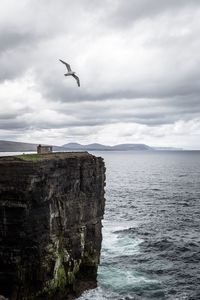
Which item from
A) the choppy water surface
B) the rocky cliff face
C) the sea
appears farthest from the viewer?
the choppy water surface

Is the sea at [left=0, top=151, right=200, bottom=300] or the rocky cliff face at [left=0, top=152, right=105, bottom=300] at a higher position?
the rocky cliff face at [left=0, top=152, right=105, bottom=300]

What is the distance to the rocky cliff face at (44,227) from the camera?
34.0 m

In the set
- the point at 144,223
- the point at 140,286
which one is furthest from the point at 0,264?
the point at 144,223

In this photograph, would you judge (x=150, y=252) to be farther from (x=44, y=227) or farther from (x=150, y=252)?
(x=44, y=227)

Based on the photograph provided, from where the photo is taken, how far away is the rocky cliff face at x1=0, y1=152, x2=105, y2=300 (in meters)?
34.0

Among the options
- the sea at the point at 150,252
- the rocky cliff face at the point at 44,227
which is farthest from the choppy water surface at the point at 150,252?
the rocky cliff face at the point at 44,227

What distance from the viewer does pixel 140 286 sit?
45344 millimetres

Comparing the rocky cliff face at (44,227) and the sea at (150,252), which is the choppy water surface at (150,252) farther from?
the rocky cliff face at (44,227)

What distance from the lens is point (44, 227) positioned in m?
35.9

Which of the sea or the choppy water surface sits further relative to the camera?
the choppy water surface

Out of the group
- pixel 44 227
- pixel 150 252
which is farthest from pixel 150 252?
pixel 44 227

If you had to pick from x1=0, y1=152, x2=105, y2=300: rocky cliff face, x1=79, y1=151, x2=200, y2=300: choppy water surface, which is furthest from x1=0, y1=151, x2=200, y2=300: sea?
x1=0, y1=152, x2=105, y2=300: rocky cliff face

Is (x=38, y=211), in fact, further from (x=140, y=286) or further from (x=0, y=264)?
(x=140, y=286)

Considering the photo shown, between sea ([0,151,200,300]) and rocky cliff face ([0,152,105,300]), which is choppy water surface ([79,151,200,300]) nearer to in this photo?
sea ([0,151,200,300])
